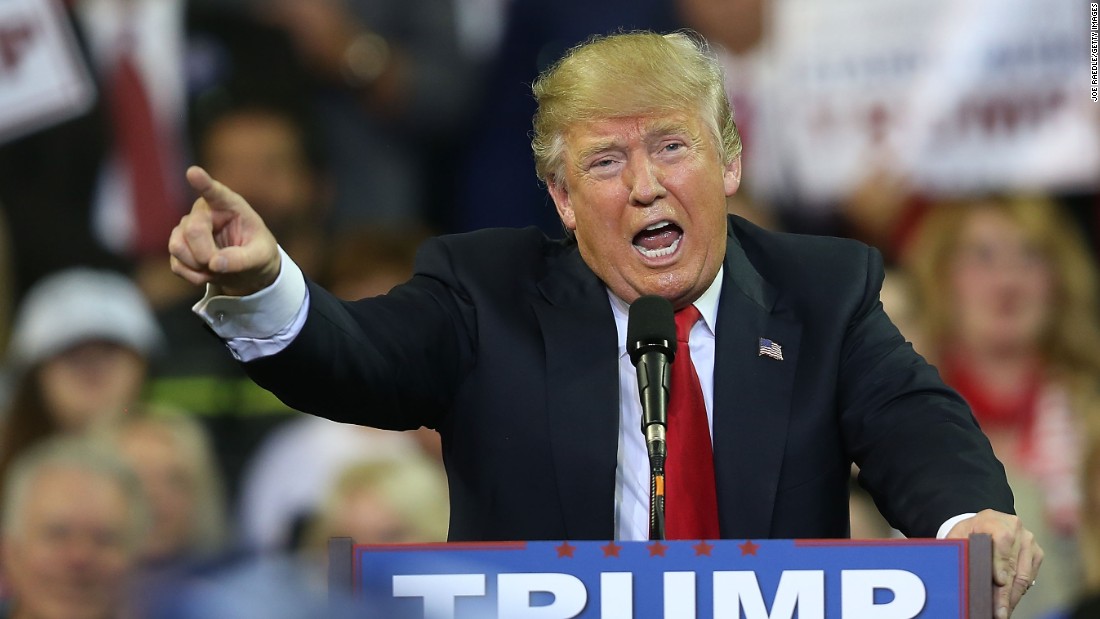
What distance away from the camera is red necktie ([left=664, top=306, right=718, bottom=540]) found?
2129mm

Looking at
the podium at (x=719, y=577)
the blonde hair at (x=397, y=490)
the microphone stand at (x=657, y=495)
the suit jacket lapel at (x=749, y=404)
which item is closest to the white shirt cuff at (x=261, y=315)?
the podium at (x=719, y=577)

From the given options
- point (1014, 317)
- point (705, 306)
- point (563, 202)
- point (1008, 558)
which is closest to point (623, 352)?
point (705, 306)

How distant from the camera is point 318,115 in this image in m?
5.01

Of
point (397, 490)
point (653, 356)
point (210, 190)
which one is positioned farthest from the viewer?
point (397, 490)

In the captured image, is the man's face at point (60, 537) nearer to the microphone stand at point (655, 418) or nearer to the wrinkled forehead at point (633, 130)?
the wrinkled forehead at point (633, 130)

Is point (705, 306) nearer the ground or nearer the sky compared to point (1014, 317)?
nearer the ground

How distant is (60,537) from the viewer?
13.8 feet

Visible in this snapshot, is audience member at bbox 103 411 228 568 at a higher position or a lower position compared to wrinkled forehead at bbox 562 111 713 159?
lower

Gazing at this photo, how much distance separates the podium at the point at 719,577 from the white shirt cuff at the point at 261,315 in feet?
1.35

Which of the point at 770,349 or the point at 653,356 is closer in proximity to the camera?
the point at 653,356

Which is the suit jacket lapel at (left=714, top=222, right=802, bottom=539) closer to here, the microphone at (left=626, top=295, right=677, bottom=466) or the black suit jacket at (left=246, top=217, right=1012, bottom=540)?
the black suit jacket at (left=246, top=217, right=1012, bottom=540)

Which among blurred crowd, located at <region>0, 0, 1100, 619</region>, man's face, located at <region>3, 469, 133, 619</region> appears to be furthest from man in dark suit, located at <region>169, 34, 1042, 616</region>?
blurred crowd, located at <region>0, 0, 1100, 619</region>

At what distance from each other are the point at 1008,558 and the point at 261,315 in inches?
38.7

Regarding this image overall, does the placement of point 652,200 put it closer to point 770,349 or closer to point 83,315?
point 770,349
